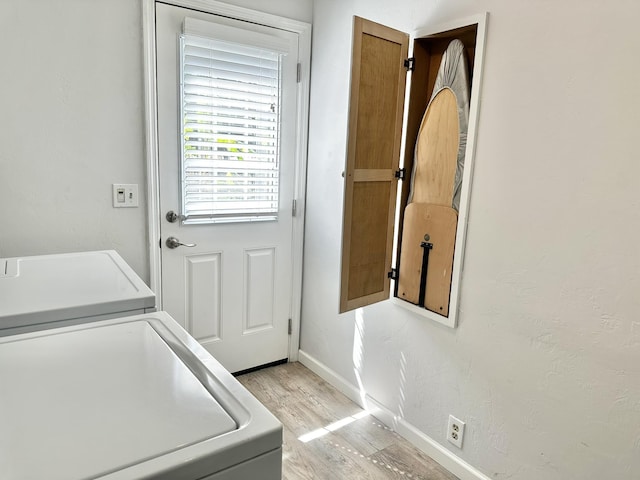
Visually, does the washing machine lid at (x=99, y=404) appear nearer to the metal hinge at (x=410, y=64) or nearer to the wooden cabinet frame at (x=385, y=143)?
the wooden cabinet frame at (x=385, y=143)

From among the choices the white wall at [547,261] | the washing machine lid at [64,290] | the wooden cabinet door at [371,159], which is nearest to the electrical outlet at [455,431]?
the white wall at [547,261]

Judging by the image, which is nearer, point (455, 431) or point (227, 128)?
point (455, 431)

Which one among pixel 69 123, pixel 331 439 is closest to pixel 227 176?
pixel 69 123

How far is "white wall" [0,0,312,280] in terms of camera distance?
1.91 m

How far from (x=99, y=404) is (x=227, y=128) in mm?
1897

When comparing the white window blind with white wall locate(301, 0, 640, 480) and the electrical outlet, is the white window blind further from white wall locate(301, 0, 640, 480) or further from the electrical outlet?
the electrical outlet

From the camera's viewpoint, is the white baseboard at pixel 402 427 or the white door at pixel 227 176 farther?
the white door at pixel 227 176

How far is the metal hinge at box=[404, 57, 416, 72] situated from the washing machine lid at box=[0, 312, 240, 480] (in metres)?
1.54

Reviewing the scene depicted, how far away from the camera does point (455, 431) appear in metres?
1.96

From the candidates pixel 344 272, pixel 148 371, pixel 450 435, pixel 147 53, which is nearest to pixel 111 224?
pixel 147 53

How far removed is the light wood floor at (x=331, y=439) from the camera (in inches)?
78.4

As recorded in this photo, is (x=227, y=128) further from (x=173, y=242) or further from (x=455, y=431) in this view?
(x=455, y=431)

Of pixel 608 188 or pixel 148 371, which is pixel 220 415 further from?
pixel 608 188

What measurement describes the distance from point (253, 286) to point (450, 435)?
1362 mm
